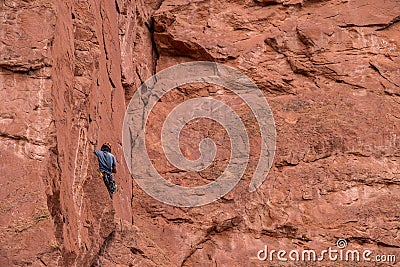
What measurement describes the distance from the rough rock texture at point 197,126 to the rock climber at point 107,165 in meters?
0.21

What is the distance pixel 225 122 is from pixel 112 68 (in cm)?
331

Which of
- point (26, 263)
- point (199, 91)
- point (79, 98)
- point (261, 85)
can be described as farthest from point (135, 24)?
point (26, 263)

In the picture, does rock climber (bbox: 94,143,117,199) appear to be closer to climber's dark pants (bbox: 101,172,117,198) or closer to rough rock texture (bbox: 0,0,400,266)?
climber's dark pants (bbox: 101,172,117,198)

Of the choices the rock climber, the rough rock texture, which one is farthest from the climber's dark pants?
the rough rock texture

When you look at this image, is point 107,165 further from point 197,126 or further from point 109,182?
point 197,126

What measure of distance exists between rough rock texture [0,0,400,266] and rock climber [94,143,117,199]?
0.21 meters

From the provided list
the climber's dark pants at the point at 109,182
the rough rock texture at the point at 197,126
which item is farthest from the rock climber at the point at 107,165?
the rough rock texture at the point at 197,126

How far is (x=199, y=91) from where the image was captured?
1831 cm

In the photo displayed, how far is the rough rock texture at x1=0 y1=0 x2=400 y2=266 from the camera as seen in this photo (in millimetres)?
10875

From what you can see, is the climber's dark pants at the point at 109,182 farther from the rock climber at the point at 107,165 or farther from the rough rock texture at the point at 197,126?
the rough rock texture at the point at 197,126

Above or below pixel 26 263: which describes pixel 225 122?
above

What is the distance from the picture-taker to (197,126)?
17656 mm

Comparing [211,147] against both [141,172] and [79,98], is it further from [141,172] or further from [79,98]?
[79,98]

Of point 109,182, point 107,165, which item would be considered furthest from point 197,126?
point 107,165
